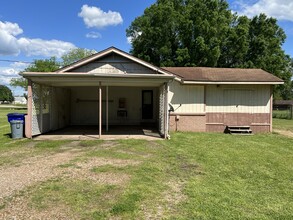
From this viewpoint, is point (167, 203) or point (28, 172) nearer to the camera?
point (167, 203)

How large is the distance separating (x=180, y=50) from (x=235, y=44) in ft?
23.5

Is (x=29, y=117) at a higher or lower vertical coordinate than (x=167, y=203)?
higher

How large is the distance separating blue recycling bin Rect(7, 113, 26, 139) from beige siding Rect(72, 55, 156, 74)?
4.20 metres

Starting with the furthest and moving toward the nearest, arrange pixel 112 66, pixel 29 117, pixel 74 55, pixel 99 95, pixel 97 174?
pixel 74 55
pixel 112 66
pixel 99 95
pixel 29 117
pixel 97 174

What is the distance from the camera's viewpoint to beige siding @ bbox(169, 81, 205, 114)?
515 inches

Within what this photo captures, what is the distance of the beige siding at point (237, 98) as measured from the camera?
13188 mm

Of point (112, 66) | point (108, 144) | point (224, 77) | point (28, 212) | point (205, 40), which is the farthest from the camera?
point (205, 40)

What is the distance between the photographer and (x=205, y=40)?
2828 centimetres

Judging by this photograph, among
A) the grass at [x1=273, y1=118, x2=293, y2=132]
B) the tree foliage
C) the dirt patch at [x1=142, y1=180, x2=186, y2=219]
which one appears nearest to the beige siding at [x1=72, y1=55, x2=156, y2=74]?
the dirt patch at [x1=142, y1=180, x2=186, y2=219]

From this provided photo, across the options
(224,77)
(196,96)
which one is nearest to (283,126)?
(224,77)

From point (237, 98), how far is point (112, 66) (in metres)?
6.71

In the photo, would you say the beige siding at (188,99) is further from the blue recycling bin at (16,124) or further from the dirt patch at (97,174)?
the blue recycling bin at (16,124)

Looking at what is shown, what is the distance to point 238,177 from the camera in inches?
221

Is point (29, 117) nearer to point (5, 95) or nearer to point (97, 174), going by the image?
point (97, 174)
